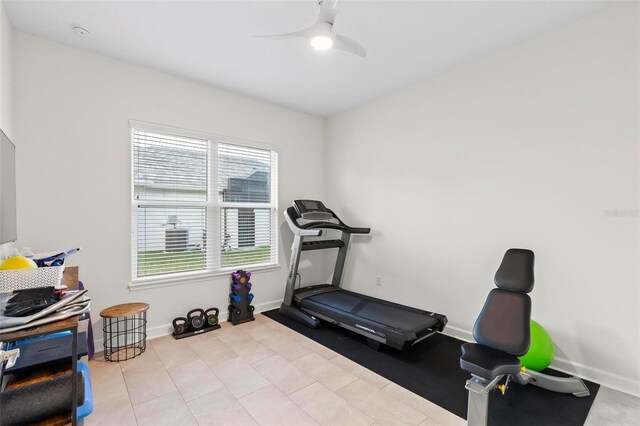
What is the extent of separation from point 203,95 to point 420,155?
2.69 meters

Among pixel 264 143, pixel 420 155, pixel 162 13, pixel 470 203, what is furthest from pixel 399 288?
pixel 162 13

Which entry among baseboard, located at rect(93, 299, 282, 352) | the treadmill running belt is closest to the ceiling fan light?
the treadmill running belt

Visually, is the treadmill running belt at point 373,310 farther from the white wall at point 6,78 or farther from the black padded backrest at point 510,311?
the white wall at point 6,78

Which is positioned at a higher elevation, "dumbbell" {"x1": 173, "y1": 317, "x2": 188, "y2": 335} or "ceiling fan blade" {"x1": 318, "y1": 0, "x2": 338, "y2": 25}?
"ceiling fan blade" {"x1": 318, "y1": 0, "x2": 338, "y2": 25}

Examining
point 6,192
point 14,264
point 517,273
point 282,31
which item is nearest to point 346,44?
point 282,31

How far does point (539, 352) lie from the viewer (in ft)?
7.75

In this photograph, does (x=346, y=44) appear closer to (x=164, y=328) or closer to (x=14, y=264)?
(x=14, y=264)

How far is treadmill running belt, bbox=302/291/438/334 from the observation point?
116 inches

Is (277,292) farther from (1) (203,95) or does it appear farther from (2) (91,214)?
(1) (203,95)

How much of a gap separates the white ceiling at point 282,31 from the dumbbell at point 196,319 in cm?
267

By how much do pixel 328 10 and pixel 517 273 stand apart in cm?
219

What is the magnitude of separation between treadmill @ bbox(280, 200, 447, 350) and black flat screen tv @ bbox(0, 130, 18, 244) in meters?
2.59

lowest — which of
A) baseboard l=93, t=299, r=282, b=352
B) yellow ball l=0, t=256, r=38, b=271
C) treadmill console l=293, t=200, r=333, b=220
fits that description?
Answer: baseboard l=93, t=299, r=282, b=352

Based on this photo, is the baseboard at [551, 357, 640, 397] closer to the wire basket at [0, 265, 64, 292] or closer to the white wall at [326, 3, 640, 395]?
the white wall at [326, 3, 640, 395]
